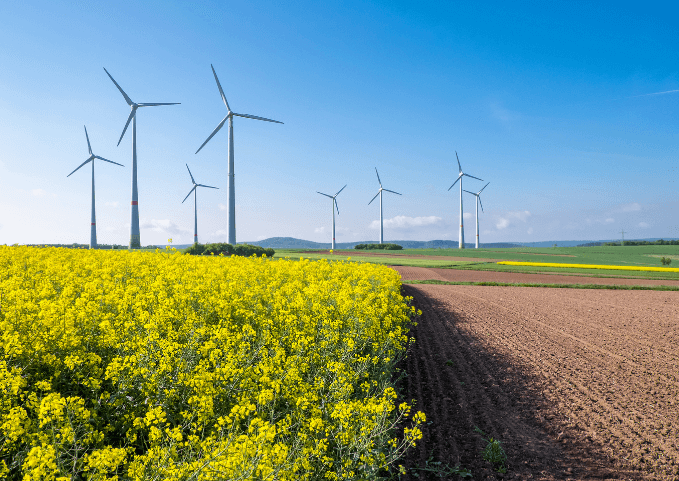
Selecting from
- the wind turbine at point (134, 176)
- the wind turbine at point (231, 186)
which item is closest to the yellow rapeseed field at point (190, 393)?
the wind turbine at point (231, 186)

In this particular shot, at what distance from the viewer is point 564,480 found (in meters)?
6.77

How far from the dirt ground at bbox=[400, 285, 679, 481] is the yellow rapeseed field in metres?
1.48

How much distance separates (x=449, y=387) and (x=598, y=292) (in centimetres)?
2289

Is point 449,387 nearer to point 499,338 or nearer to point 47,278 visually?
point 499,338

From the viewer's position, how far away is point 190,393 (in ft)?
19.4

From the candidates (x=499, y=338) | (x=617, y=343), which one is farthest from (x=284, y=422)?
(x=617, y=343)

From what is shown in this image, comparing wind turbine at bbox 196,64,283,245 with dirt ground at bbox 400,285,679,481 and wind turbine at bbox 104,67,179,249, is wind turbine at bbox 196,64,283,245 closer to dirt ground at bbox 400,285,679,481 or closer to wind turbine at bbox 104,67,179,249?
wind turbine at bbox 104,67,179,249

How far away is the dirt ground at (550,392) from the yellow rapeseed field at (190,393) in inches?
58.4

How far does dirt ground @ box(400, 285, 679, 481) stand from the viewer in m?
7.29

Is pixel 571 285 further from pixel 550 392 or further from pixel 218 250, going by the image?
pixel 218 250

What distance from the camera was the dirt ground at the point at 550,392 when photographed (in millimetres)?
7289

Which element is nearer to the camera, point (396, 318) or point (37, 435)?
point (37, 435)

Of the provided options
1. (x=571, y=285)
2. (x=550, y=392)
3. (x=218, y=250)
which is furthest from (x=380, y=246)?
(x=550, y=392)

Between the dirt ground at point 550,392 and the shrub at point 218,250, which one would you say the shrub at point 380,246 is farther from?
the dirt ground at point 550,392
